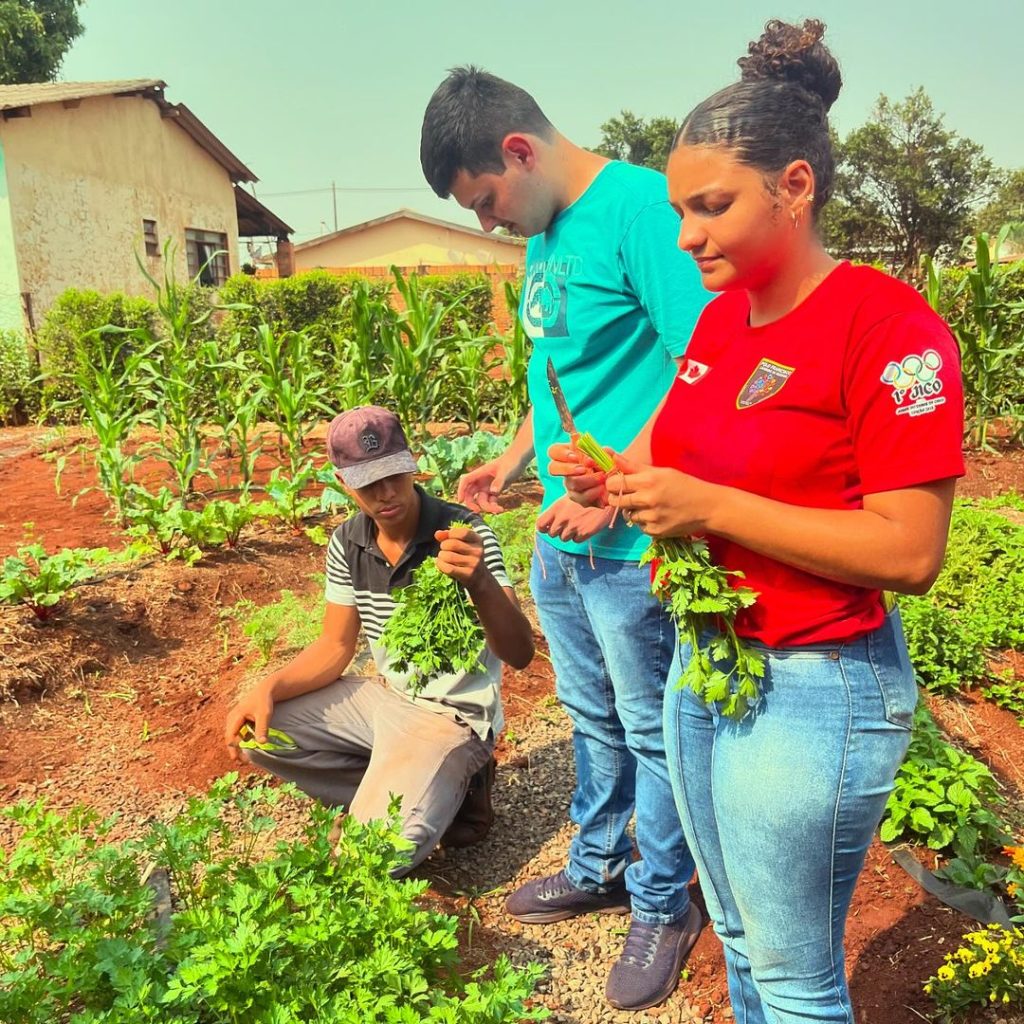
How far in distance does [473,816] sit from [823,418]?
205 cm

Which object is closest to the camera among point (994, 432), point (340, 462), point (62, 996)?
point (62, 996)

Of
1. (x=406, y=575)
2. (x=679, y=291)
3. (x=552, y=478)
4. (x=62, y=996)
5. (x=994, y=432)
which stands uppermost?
(x=679, y=291)

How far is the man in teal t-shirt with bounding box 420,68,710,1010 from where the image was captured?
1851mm

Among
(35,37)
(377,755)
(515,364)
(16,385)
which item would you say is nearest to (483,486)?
(377,755)

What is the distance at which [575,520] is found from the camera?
1868 millimetres

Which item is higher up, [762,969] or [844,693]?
[844,693]

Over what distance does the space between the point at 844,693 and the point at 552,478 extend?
102 centimetres

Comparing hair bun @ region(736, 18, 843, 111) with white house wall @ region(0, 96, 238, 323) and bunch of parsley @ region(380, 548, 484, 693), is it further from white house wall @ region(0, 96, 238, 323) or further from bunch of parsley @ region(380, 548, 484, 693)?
white house wall @ region(0, 96, 238, 323)

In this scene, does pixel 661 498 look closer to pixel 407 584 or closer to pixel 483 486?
pixel 483 486

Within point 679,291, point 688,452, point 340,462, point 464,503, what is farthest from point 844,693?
point 340,462

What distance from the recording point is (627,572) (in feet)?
6.35

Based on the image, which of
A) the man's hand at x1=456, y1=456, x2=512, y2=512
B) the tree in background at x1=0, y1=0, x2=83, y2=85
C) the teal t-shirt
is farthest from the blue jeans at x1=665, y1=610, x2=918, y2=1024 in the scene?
the tree in background at x1=0, y1=0, x2=83, y2=85

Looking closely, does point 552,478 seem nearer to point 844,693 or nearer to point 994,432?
point 844,693

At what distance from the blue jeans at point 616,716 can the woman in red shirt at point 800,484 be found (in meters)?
0.57
